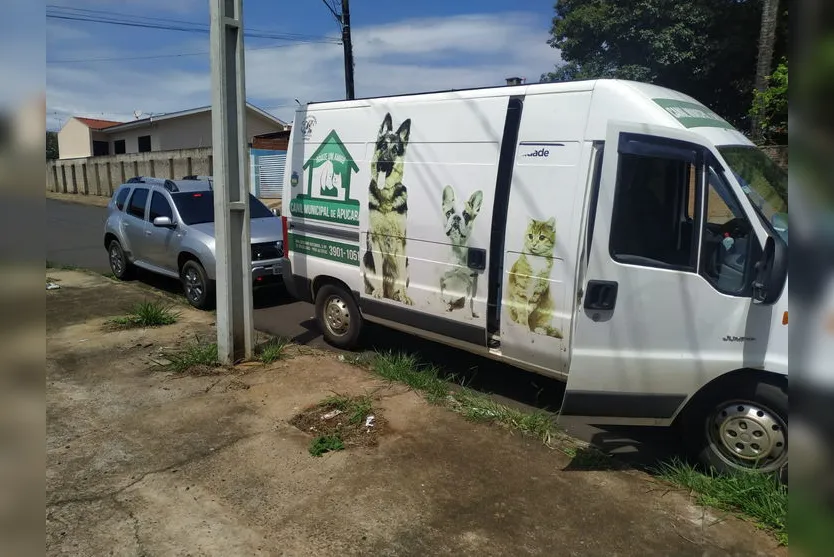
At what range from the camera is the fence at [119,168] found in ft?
85.2

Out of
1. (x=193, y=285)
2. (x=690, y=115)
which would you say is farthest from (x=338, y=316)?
(x=690, y=115)

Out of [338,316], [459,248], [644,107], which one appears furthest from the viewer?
[338,316]

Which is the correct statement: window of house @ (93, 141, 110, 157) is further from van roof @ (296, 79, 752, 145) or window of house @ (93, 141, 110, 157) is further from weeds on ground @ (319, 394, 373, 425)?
A: van roof @ (296, 79, 752, 145)

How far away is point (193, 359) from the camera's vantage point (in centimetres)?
614

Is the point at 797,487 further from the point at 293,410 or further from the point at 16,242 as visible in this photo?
the point at 293,410

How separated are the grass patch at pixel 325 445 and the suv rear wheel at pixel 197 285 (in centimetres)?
473

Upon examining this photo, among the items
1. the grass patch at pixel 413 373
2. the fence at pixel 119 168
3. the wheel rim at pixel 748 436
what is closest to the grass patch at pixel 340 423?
the grass patch at pixel 413 373

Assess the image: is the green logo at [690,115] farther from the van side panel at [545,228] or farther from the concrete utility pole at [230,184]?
the concrete utility pole at [230,184]

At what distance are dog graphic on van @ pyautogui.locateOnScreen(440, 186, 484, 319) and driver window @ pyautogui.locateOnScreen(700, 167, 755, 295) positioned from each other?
1.80m

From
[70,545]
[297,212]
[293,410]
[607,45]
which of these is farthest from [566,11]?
[70,545]

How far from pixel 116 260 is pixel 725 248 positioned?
404 inches

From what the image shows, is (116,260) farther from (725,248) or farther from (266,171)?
(266,171)

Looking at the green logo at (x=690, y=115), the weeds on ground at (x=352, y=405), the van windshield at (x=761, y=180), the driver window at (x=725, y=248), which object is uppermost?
the green logo at (x=690, y=115)

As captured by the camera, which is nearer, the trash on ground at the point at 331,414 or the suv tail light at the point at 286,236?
the trash on ground at the point at 331,414
